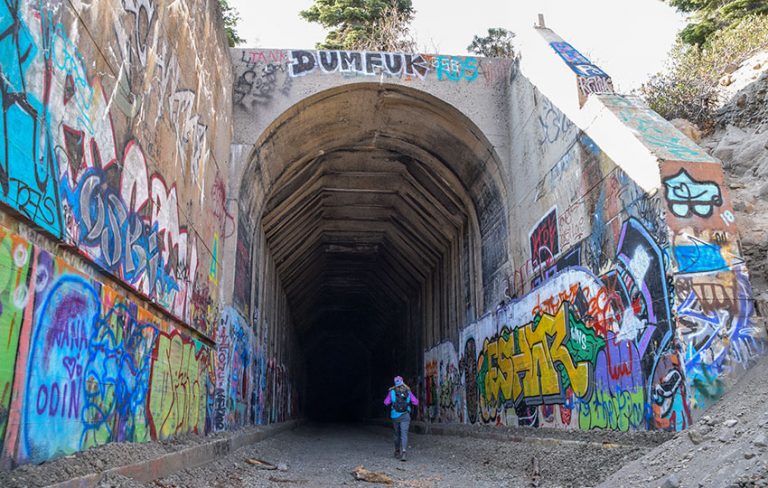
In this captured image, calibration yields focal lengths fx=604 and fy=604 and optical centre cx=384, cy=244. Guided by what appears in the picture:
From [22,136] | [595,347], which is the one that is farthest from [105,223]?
[595,347]

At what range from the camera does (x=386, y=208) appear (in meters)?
20.3

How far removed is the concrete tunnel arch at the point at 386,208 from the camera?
45.5 feet

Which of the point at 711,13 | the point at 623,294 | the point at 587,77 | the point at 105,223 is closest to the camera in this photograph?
the point at 105,223

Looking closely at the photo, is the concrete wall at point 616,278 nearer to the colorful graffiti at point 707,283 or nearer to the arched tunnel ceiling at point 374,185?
the colorful graffiti at point 707,283

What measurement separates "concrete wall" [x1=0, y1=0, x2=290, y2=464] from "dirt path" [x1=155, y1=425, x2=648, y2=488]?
43.9 inches

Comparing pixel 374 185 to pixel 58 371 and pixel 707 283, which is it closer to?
pixel 707 283

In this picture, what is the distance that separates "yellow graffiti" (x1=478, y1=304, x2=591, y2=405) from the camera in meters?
9.68

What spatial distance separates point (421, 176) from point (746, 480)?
1328 cm

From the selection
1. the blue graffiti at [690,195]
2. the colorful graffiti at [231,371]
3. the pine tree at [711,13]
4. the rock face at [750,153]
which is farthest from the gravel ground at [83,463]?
Result: the pine tree at [711,13]

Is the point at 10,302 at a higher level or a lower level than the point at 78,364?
higher

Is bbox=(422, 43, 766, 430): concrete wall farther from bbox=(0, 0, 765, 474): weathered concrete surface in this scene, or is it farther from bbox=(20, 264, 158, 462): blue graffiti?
bbox=(20, 264, 158, 462): blue graffiti

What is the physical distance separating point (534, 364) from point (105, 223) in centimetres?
787

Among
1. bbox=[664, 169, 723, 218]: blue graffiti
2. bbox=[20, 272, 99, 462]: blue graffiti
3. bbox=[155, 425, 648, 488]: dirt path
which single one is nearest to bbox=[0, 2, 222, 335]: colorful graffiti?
bbox=[20, 272, 99, 462]: blue graffiti

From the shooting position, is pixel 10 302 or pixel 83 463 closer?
pixel 10 302
